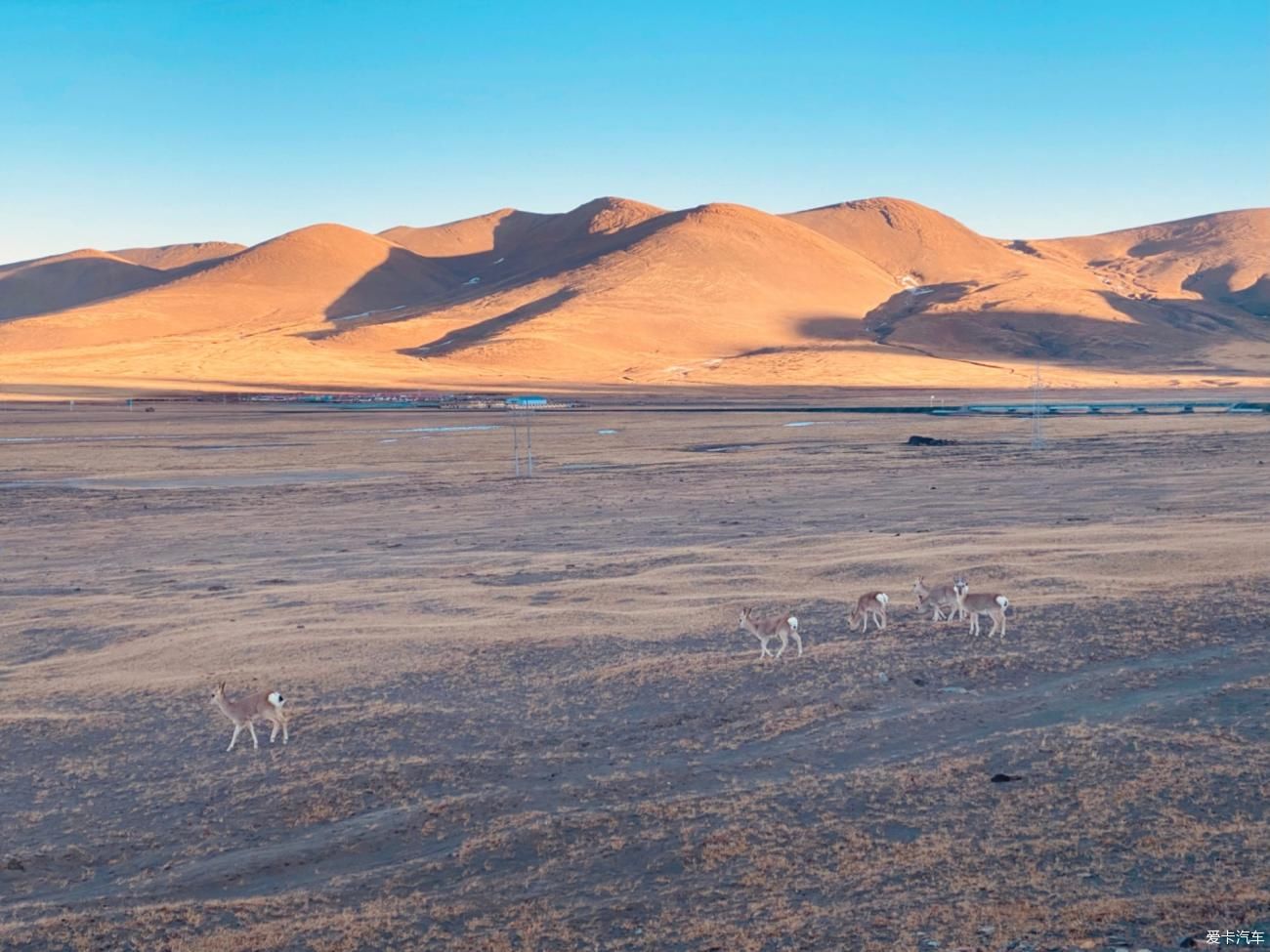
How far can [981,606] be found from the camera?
1035 cm

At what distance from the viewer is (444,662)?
9.97 meters

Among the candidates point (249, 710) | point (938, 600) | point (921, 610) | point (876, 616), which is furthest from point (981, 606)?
point (249, 710)

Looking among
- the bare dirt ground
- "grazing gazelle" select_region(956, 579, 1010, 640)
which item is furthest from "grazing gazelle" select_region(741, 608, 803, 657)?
"grazing gazelle" select_region(956, 579, 1010, 640)

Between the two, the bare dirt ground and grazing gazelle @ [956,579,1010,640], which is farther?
grazing gazelle @ [956,579,1010,640]

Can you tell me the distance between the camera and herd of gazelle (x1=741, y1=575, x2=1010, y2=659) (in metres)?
9.85

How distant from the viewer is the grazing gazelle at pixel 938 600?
10.9 metres

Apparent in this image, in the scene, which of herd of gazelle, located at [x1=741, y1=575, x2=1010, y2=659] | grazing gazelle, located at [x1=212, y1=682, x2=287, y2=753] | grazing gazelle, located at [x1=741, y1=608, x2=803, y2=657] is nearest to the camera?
grazing gazelle, located at [x1=212, y1=682, x2=287, y2=753]

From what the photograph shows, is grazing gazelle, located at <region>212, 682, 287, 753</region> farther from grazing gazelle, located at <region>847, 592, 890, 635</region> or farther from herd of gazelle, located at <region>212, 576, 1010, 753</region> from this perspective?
grazing gazelle, located at <region>847, 592, 890, 635</region>

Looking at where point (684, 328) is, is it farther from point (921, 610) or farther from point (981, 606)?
point (981, 606)

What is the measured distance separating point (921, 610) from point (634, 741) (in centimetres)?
429

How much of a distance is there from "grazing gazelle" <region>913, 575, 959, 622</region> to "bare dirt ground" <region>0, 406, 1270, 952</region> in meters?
0.19

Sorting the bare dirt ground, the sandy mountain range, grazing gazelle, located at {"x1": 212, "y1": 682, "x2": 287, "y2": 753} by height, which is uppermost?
the sandy mountain range

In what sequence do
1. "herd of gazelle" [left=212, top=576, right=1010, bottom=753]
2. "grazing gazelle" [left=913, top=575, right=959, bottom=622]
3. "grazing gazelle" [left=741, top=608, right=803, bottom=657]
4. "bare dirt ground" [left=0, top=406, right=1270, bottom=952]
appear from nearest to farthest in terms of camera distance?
"bare dirt ground" [left=0, top=406, right=1270, bottom=952] < "herd of gazelle" [left=212, top=576, right=1010, bottom=753] < "grazing gazelle" [left=741, top=608, right=803, bottom=657] < "grazing gazelle" [left=913, top=575, right=959, bottom=622]

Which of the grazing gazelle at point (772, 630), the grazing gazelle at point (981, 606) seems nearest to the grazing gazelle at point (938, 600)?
the grazing gazelle at point (981, 606)
